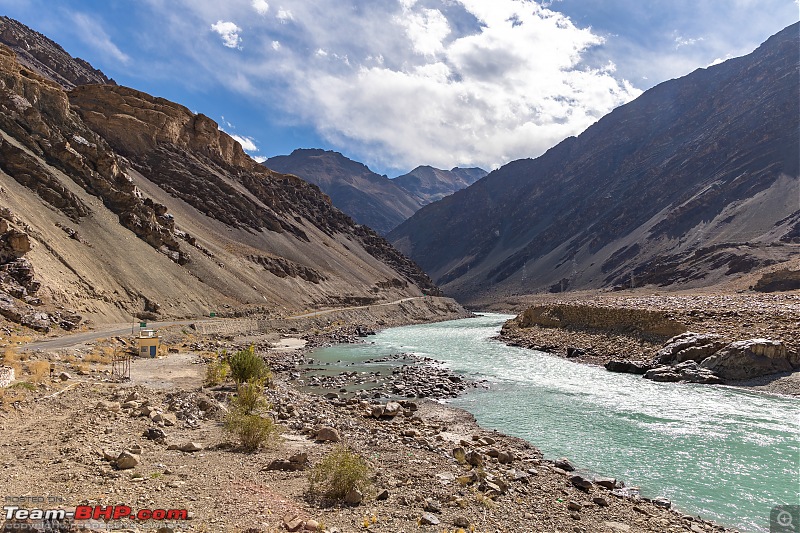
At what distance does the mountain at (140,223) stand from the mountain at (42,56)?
4292cm

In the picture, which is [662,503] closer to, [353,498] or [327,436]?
[353,498]

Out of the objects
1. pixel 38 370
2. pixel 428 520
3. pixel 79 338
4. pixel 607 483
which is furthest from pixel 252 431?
pixel 79 338

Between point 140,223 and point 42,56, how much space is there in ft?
329

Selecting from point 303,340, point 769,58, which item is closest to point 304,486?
point 303,340

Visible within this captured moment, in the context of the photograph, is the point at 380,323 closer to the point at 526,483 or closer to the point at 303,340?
the point at 303,340

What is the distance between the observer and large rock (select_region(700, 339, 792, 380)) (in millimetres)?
22781

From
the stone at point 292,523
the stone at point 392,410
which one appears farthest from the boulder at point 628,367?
the stone at point 292,523

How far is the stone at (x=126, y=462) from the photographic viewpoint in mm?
8562

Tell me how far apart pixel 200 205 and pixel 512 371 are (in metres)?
68.9

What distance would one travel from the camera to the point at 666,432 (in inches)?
626

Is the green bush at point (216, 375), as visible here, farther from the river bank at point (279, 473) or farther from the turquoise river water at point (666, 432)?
the turquoise river water at point (666, 432)

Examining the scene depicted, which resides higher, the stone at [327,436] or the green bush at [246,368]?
the green bush at [246,368]

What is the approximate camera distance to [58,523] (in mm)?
5484

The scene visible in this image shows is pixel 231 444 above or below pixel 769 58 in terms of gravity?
below
